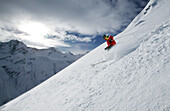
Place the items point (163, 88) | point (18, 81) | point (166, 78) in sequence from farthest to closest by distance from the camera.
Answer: point (18, 81) < point (166, 78) < point (163, 88)

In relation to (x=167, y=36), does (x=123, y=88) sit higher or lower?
lower

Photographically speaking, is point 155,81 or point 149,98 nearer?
point 149,98

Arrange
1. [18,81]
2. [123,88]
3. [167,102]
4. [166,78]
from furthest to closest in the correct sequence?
[18,81] → [123,88] → [166,78] → [167,102]

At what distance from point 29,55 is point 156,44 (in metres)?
179

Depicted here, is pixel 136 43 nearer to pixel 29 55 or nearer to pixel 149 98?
pixel 149 98

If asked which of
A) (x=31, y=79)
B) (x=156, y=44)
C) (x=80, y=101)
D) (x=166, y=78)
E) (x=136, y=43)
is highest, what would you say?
(x=31, y=79)

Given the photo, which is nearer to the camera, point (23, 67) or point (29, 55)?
point (23, 67)

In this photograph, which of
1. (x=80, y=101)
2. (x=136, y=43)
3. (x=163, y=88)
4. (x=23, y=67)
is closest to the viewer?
(x=163, y=88)

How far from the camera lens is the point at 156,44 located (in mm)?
4113

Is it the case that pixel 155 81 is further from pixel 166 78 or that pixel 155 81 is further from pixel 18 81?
pixel 18 81

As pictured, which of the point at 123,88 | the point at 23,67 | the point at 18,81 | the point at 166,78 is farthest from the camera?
the point at 23,67

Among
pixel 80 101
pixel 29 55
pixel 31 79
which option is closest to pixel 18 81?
pixel 31 79

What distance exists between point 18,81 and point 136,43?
150 m

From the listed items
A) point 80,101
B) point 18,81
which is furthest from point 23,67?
point 80,101
